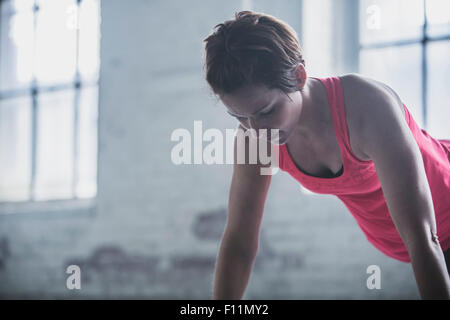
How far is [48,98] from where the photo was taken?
8.74 ft

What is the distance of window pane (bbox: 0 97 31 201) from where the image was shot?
2700 mm

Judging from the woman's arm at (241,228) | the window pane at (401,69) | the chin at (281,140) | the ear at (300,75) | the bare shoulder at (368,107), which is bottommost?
the woman's arm at (241,228)

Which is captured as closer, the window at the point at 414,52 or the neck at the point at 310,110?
the neck at the point at 310,110

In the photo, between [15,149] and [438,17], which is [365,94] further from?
[15,149]

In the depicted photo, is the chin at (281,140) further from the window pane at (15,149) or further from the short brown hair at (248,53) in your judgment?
the window pane at (15,149)

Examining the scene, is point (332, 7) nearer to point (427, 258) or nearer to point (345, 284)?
point (345, 284)

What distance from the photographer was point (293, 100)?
79 cm

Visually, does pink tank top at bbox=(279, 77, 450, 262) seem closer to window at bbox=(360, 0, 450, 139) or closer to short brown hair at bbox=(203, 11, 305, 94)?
short brown hair at bbox=(203, 11, 305, 94)

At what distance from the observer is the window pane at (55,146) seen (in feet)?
8.47

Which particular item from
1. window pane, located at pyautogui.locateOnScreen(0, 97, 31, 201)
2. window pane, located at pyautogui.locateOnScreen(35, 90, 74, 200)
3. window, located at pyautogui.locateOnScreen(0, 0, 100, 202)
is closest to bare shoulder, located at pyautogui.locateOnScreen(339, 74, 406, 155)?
window, located at pyautogui.locateOnScreen(0, 0, 100, 202)

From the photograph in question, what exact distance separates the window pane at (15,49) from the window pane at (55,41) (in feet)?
0.23

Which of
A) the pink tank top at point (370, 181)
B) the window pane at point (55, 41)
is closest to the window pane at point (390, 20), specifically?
the pink tank top at point (370, 181)

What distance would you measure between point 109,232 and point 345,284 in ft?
3.43
